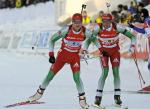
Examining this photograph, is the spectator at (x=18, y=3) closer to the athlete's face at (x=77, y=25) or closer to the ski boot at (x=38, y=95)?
the ski boot at (x=38, y=95)

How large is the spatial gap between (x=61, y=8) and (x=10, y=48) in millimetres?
4929

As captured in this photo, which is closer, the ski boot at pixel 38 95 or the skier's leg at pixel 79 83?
the skier's leg at pixel 79 83

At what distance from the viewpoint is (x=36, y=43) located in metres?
25.1

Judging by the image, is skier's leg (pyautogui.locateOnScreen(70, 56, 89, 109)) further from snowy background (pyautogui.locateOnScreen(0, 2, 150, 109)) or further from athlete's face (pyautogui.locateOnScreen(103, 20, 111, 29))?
athlete's face (pyautogui.locateOnScreen(103, 20, 111, 29))

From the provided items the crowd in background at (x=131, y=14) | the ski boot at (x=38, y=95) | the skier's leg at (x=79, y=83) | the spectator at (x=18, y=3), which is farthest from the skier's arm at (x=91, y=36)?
the spectator at (x=18, y=3)

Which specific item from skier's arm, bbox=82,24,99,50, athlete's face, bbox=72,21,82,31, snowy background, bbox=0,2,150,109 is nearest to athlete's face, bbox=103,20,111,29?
skier's arm, bbox=82,24,99,50

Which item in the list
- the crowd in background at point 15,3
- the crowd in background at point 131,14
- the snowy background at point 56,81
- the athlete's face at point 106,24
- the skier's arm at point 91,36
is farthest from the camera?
the crowd in background at point 15,3

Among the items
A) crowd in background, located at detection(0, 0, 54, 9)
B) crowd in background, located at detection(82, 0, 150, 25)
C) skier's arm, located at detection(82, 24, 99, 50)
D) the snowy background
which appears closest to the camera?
skier's arm, located at detection(82, 24, 99, 50)

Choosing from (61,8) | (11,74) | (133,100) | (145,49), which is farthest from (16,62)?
(133,100)

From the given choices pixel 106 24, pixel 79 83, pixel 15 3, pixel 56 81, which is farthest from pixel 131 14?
pixel 15 3

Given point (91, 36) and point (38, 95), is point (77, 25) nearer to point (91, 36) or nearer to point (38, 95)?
point (91, 36)

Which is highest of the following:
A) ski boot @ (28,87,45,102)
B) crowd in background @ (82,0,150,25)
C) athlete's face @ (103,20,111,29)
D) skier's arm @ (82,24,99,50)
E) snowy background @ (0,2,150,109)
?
athlete's face @ (103,20,111,29)

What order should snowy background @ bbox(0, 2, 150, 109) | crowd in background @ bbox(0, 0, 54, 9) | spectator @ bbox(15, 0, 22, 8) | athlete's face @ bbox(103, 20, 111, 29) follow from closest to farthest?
athlete's face @ bbox(103, 20, 111, 29) < snowy background @ bbox(0, 2, 150, 109) < crowd in background @ bbox(0, 0, 54, 9) < spectator @ bbox(15, 0, 22, 8)

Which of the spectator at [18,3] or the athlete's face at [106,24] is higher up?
the athlete's face at [106,24]
